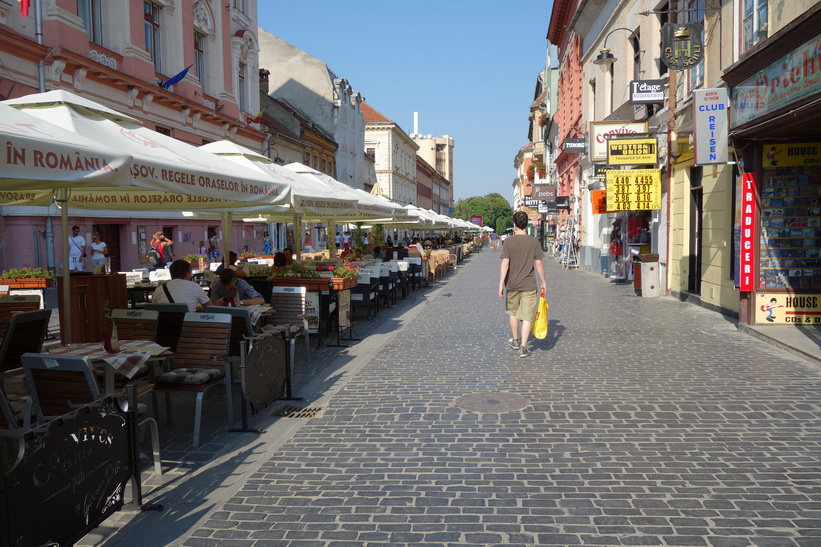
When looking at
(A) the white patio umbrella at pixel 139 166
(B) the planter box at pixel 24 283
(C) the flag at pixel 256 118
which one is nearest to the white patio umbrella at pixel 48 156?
(A) the white patio umbrella at pixel 139 166

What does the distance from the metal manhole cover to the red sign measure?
5.51 metres

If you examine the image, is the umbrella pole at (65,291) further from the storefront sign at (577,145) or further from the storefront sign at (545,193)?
the storefront sign at (545,193)

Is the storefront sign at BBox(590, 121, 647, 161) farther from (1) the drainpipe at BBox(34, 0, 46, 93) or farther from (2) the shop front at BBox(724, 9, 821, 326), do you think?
(1) the drainpipe at BBox(34, 0, 46, 93)

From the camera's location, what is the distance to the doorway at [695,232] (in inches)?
571

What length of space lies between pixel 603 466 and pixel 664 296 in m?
12.7

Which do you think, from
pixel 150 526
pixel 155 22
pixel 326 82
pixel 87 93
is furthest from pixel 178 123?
pixel 326 82

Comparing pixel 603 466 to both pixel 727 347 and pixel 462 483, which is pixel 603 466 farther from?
pixel 727 347

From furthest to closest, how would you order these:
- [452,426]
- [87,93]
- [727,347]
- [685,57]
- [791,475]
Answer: [87,93]
[685,57]
[727,347]
[452,426]
[791,475]

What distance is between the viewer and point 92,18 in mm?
19969

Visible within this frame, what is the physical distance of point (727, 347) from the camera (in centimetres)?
936

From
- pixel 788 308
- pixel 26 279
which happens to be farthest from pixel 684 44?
pixel 26 279

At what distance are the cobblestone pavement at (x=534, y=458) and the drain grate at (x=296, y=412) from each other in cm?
11

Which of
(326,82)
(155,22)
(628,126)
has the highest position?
(326,82)

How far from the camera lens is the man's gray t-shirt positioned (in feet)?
29.9
